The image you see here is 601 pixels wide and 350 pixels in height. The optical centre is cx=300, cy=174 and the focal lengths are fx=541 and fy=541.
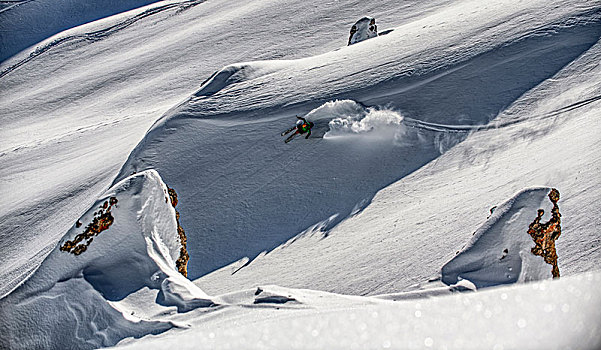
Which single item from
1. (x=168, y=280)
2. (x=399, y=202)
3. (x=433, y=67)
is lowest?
(x=399, y=202)

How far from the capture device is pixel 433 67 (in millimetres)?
7289

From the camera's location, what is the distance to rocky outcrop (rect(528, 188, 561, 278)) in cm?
382

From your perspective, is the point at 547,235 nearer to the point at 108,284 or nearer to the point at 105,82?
the point at 108,284

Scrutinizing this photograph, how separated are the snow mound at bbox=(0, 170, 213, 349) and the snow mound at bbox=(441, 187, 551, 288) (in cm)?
187

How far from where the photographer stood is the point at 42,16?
18109 mm

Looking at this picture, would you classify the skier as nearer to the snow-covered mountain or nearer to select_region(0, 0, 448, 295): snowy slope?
the snow-covered mountain

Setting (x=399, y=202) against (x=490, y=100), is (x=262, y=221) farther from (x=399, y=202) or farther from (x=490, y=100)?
(x=490, y=100)

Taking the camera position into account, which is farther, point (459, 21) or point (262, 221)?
point (459, 21)

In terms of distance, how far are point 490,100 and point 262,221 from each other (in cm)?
314

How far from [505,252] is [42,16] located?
60.5 ft

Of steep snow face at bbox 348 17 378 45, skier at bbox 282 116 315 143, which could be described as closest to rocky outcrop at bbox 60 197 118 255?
skier at bbox 282 116 315 143

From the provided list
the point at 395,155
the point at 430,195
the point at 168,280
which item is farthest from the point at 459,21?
the point at 168,280

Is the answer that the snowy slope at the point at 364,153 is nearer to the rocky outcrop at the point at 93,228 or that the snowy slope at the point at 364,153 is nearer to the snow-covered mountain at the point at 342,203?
the snow-covered mountain at the point at 342,203

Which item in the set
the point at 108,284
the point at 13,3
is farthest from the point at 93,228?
the point at 13,3
